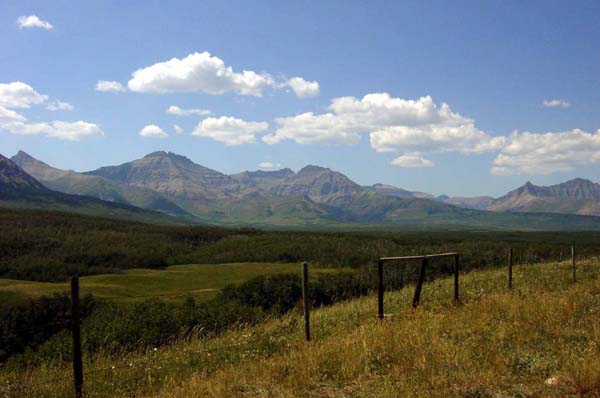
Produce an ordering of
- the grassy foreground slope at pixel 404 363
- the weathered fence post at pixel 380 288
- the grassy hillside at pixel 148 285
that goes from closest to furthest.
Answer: the grassy foreground slope at pixel 404 363
the weathered fence post at pixel 380 288
the grassy hillside at pixel 148 285

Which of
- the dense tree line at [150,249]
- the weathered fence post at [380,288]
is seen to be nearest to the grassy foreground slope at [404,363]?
the weathered fence post at [380,288]

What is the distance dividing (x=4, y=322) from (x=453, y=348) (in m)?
36.2

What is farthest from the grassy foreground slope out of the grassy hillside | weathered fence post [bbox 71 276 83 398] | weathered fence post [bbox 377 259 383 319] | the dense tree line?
the dense tree line

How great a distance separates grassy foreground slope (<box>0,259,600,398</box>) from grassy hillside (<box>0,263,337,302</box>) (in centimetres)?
3917

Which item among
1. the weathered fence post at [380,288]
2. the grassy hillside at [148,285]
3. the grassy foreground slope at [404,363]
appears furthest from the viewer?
the grassy hillside at [148,285]

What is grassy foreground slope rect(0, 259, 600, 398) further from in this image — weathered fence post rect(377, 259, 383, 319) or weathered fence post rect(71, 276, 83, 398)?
weathered fence post rect(377, 259, 383, 319)

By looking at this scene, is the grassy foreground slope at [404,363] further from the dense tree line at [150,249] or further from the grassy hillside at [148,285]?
the dense tree line at [150,249]

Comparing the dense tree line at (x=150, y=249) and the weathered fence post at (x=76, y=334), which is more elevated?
the weathered fence post at (x=76, y=334)

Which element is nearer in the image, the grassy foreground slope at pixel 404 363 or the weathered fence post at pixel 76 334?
Result: the grassy foreground slope at pixel 404 363

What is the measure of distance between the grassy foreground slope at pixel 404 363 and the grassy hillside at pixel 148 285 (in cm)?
3917

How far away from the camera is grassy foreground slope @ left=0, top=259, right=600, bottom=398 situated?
30.9ft

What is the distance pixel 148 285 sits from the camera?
2613 inches

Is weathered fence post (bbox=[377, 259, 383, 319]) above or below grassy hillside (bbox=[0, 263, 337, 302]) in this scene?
above

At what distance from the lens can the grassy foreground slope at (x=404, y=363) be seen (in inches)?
371
